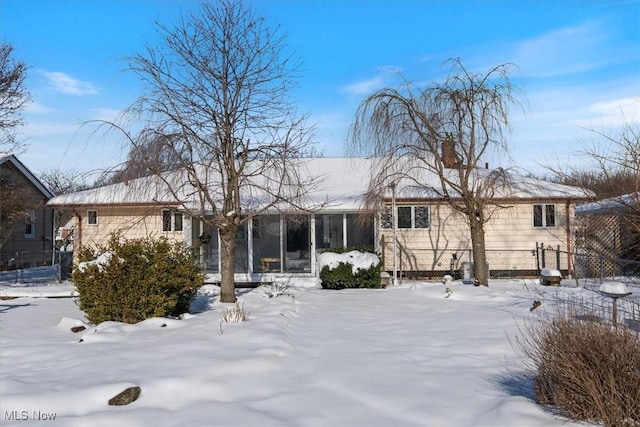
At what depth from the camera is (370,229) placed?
1772 cm

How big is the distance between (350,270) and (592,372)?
11.3 meters

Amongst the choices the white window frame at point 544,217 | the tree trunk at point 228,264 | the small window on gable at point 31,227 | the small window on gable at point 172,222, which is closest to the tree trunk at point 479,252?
the white window frame at point 544,217

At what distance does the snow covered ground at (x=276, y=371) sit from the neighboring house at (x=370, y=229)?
24.2 feet

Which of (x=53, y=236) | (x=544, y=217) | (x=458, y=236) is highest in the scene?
(x=544, y=217)

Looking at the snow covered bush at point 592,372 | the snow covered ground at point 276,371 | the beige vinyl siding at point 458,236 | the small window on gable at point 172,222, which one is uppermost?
the small window on gable at point 172,222

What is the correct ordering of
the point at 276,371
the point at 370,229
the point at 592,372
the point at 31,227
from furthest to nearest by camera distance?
the point at 31,227 → the point at 370,229 → the point at 276,371 → the point at 592,372

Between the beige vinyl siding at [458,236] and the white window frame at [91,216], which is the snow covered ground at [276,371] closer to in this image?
the beige vinyl siding at [458,236]

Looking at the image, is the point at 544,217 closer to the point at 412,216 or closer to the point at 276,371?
the point at 412,216

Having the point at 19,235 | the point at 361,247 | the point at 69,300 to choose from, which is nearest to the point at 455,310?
the point at 361,247

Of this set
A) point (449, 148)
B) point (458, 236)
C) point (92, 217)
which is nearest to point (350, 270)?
point (449, 148)

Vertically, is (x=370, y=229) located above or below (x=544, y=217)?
below

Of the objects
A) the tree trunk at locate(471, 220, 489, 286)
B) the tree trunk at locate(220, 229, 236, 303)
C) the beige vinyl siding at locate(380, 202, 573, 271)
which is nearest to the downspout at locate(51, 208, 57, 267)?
the beige vinyl siding at locate(380, 202, 573, 271)

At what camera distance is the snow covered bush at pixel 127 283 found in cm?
841

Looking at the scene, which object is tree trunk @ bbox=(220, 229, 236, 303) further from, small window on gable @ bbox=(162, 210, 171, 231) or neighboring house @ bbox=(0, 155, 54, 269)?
neighboring house @ bbox=(0, 155, 54, 269)
